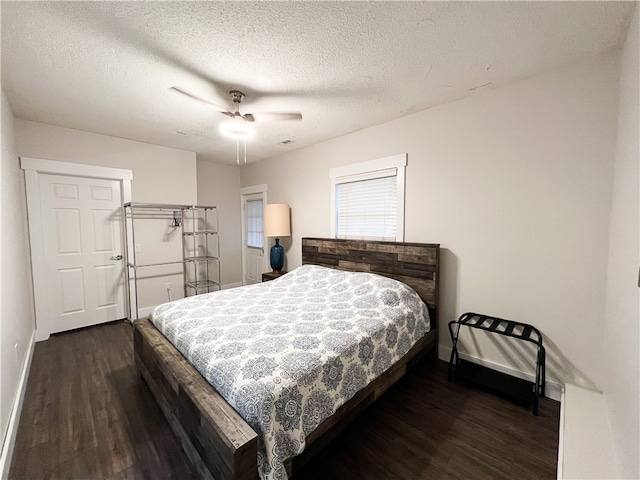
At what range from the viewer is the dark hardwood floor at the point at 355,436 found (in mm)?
1485

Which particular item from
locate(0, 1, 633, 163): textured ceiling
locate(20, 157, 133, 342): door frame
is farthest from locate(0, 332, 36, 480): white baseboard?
locate(0, 1, 633, 163): textured ceiling

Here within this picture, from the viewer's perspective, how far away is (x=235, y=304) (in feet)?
7.83

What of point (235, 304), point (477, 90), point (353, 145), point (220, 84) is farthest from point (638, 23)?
point (235, 304)

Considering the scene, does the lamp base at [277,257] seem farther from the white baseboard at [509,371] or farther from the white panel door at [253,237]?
the white baseboard at [509,371]

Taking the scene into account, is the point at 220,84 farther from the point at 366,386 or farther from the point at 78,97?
the point at 366,386

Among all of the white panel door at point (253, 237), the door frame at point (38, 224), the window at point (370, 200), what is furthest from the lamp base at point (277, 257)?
the door frame at point (38, 224)

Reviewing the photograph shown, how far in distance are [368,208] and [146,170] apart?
3.21 metres

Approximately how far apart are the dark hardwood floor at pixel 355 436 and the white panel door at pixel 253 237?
9.38ft

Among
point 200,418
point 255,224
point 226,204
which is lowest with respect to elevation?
point 200,418

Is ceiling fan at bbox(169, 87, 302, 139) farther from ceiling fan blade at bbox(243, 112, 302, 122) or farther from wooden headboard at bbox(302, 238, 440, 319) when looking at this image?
wooden headboard at bbox(302, 238, 440, 319)

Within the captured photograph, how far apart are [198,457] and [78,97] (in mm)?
3059

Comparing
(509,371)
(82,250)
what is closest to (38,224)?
(82,250)

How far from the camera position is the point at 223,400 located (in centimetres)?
134

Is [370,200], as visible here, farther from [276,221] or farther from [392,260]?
[276,221]
